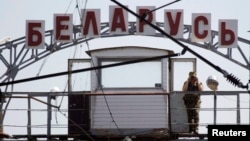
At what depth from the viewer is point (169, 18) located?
121 ft

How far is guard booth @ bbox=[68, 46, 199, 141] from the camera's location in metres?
22.3

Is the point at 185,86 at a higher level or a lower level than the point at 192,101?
higher

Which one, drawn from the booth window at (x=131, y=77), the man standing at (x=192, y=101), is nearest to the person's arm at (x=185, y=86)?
the man standing at (x=192, y=101)

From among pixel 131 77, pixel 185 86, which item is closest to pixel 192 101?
pixel 185 86

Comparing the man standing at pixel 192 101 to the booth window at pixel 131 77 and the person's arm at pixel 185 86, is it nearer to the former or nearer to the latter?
the person's arm at pixel 185 86

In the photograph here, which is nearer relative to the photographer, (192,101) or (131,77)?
(192,101)

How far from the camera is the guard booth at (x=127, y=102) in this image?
22266 mm

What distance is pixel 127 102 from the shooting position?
22344 mm

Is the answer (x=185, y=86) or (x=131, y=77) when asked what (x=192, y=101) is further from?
(x=131, y=77)

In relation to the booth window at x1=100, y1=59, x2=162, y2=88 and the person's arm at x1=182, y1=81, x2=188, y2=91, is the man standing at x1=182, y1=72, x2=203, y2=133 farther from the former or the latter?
the booth window at x1=100, y1=59, x2=162, y2=88

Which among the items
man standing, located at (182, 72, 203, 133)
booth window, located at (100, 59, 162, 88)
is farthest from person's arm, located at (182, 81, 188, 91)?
booth window, located at (100, 59, 162, 88)

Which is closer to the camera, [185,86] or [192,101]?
[192,101]

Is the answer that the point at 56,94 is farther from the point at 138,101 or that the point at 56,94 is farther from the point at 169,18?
the point at 169,18

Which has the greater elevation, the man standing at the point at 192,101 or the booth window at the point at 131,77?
the booth window at the point at 131,77
